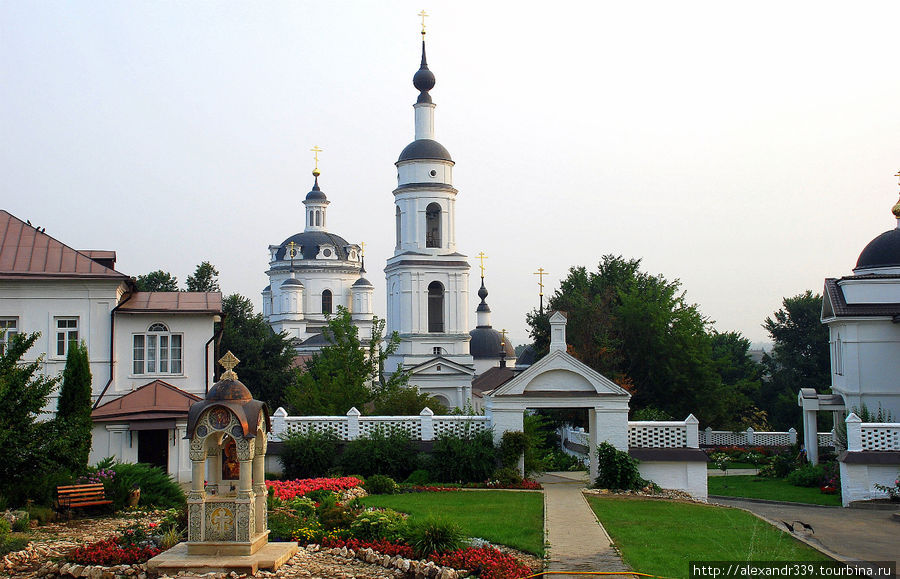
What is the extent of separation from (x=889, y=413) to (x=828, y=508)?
794cm

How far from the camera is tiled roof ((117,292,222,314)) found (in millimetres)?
26922

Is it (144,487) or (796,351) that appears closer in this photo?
(144,487)

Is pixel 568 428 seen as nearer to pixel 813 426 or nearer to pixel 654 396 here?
pixel 654 396

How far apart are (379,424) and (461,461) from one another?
2574 millimetres

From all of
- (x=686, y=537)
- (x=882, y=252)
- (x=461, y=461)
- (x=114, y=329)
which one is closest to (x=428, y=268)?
(x=882, y=252)

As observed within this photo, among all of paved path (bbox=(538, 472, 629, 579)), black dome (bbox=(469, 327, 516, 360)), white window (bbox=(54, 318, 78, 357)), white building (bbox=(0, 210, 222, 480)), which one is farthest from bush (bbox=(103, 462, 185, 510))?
black dome (bbox=(469, 327, 516, 360))

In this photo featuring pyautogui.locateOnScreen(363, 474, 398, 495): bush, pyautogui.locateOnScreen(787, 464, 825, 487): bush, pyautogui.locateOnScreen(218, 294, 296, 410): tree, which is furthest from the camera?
pyautogui.locateOnScreen(218, 294, 296, 410): tree

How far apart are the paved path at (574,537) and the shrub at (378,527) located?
229cm

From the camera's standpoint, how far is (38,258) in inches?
1057

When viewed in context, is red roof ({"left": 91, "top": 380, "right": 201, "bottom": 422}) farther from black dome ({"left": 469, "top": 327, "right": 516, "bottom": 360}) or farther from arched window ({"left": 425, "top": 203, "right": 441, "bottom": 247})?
black dome ({"left": 469, "top": 327, "right": 516, "bottom": 360})

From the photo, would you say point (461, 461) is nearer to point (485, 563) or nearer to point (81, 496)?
point (81, 496)

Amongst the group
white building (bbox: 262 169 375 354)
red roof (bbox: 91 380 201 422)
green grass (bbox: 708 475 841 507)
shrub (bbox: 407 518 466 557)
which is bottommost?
green grass (bbox: 708 475 841 507)

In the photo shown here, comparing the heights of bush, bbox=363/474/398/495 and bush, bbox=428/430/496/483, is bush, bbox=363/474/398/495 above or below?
below

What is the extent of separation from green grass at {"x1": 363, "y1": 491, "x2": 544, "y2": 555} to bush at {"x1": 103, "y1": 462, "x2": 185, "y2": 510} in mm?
4011
